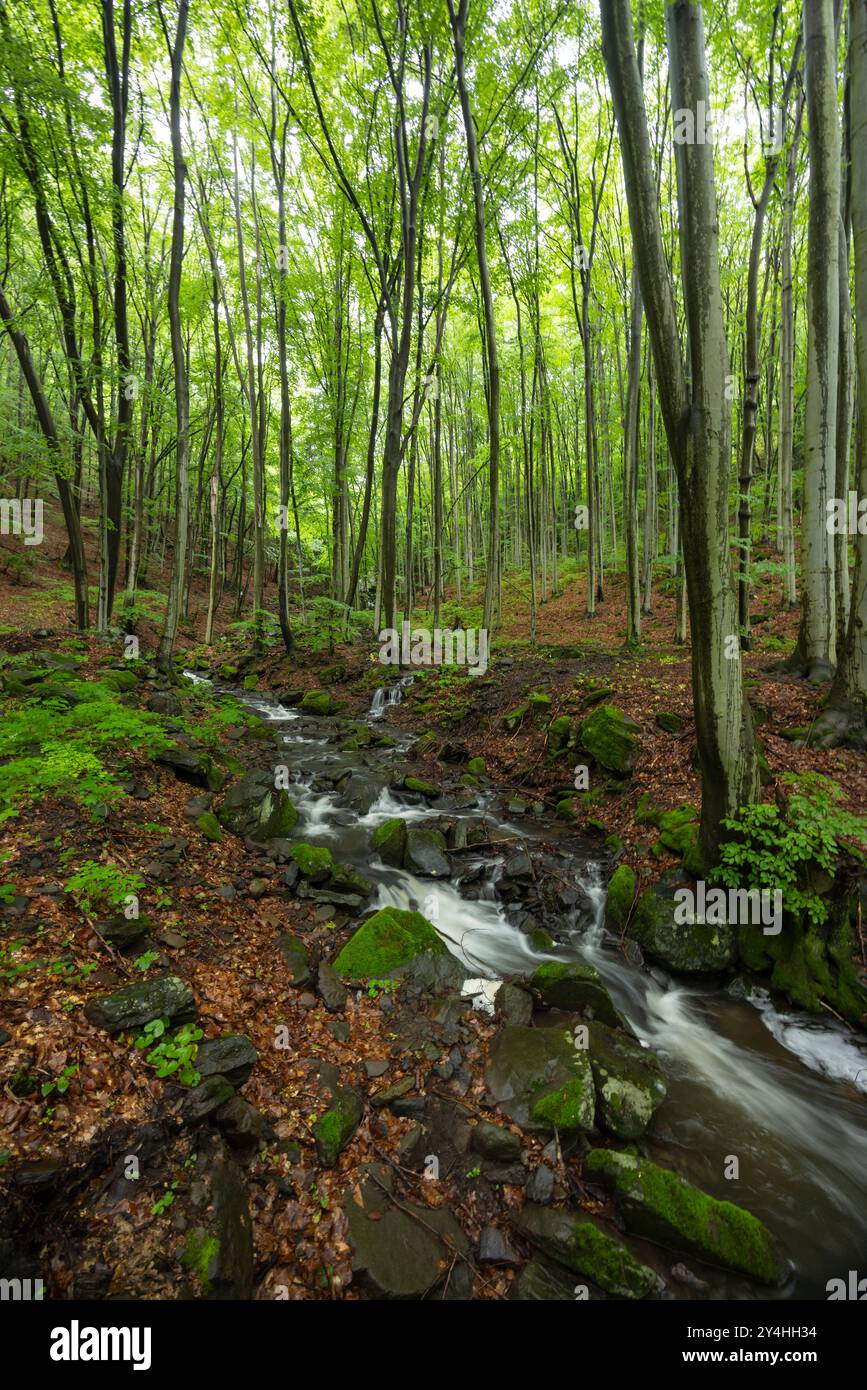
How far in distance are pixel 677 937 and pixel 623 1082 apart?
185 centimetres

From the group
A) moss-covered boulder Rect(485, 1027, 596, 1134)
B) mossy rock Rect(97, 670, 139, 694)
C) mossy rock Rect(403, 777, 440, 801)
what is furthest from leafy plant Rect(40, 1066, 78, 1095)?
mossy rock Rect(97, 670, 139, 694)

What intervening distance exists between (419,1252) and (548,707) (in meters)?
7.43

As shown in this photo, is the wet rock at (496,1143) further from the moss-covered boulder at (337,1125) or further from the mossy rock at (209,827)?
the mossy rock at (209,827)

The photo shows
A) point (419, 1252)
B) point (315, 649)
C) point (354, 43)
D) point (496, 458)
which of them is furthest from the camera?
point (315, 649)

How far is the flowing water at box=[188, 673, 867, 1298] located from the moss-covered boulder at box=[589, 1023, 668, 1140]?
18 cm

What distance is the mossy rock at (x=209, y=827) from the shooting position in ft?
18.9

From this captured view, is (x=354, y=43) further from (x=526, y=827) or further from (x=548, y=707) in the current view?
(x=526, y=827)

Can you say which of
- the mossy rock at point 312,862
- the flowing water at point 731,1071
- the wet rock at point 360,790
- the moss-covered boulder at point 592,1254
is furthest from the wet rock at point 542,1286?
the wet rock at point 360,790

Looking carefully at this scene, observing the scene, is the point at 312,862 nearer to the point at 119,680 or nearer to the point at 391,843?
the point at 391,843

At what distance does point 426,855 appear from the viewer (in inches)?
262

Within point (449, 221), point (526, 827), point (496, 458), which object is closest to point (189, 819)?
point (526, 827)

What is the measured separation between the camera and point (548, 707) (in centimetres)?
932

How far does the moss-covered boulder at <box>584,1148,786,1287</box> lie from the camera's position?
286 centimetres

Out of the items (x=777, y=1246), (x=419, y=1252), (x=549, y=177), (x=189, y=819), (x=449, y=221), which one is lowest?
(x=777, y=1246)
